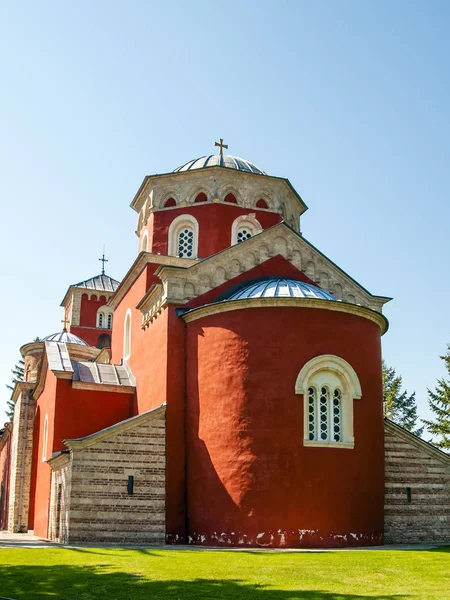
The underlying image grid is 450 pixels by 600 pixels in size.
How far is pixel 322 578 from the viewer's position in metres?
9.71

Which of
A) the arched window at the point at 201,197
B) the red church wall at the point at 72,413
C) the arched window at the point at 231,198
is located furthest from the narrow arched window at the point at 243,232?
the red church wall at the point at 72,413

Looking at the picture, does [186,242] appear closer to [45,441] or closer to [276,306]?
[276,306]

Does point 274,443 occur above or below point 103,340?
below

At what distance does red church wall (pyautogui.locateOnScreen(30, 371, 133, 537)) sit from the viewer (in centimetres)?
2014

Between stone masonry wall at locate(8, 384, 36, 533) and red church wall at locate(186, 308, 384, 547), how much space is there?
10100mm

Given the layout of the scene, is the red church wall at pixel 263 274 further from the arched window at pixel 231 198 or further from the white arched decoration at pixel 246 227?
the arched window at pixel 231 198

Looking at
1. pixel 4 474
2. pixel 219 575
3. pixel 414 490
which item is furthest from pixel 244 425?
pixel 4 474

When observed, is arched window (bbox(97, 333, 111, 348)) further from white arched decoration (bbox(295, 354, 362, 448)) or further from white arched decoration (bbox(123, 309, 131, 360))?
white arched decoration (bbox(295, 354, 362, 448))

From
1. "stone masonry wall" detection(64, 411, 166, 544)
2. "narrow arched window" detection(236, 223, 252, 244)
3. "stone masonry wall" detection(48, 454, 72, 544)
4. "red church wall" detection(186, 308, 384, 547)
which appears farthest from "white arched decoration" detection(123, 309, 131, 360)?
"stone masonry wall" detection(64, 411, 166, 544)

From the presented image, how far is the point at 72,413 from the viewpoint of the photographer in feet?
66.6

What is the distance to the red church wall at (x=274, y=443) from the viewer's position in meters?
15.4

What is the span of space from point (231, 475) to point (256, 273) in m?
6.00

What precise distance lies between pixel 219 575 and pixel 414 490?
9.87 meters

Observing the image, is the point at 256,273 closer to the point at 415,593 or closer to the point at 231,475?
the point at 231,475
